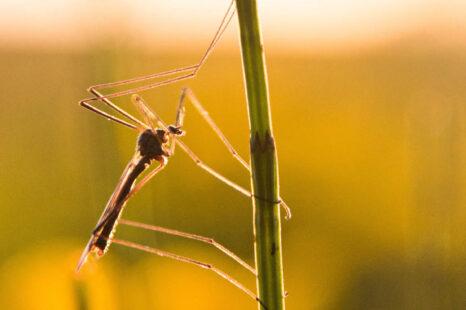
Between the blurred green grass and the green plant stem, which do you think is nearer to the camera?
the green plant stem

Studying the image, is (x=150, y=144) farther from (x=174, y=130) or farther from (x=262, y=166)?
(x=262, y=166)

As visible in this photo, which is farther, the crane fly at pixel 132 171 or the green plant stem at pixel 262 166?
the crane fly at pixel 132 171

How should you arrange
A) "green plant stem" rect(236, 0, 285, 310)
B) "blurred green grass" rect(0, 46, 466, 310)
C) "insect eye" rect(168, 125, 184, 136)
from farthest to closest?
"blurred green grass" rect(0, 46, 466, 310) → "insect eye" rect(168, 125, 184, 136) → "green plant stem" rect(236, 0, 285, 310)

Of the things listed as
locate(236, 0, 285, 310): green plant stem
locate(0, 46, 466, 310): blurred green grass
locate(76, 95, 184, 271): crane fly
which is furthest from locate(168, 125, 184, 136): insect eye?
locate(236, 0, 285, 310): green plant stem

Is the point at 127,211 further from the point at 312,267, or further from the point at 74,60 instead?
the point at 312,267

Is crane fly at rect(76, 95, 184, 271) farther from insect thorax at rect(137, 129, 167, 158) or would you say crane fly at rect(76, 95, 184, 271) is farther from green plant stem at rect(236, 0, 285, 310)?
green plant stem at rect(236, 0, 285, 310)

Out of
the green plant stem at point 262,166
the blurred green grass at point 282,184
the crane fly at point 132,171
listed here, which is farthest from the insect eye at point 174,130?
the green plant stem at point 262,166

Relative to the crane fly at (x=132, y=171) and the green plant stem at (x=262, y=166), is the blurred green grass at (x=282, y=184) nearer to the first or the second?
the crane fly at (x=132, y=171)
